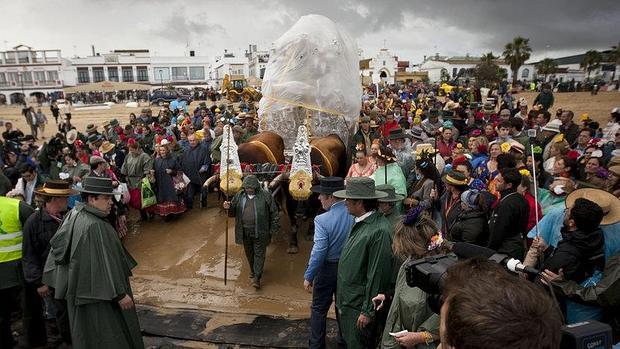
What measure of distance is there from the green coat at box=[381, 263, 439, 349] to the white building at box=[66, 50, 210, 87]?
241ft

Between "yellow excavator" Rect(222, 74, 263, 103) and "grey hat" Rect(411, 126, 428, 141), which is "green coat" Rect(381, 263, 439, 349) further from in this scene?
"yellow excavator" Rect(222, 74, 263, 103)

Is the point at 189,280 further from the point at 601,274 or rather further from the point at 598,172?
the point at 598,172

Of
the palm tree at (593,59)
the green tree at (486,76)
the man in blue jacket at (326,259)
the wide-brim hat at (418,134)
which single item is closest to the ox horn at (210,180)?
the man in blue jacket at (326,259)

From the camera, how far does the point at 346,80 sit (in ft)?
31.5

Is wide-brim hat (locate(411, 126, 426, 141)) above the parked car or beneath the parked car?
beneath

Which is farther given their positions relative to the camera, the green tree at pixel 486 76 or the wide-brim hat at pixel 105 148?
the green tree at pixel 486 76

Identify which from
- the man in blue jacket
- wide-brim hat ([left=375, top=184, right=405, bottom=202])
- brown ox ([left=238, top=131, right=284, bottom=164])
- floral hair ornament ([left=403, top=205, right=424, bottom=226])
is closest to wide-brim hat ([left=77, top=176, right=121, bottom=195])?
the man in blue jacket

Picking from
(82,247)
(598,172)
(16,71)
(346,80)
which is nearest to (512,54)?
(346,80)

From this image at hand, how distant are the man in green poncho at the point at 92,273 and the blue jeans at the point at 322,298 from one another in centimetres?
179

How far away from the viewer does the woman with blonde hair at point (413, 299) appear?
2406 mm

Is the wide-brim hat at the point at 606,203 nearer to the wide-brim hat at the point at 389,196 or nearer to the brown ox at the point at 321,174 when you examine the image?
the wide-brim hat at the point at 389,196

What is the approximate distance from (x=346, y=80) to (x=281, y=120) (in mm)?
1919

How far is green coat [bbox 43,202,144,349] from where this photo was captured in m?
3.53

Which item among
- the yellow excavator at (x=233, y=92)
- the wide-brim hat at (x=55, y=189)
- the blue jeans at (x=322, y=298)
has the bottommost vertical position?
the blue jeans at (x=322, y=298)
